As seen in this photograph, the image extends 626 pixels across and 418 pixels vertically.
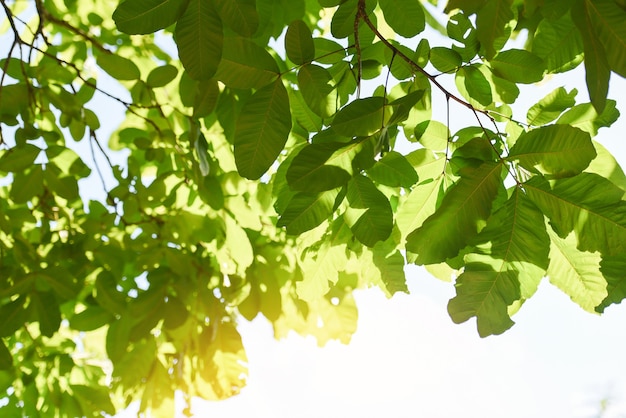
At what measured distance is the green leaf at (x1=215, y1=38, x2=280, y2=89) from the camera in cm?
102

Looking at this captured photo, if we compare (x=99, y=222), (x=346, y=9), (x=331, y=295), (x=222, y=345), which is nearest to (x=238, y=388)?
(x=222, y=345)

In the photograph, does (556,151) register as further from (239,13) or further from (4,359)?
(4,359)

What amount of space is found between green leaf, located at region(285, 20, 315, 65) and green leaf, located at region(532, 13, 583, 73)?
416 millimetres

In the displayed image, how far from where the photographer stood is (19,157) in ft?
5.51

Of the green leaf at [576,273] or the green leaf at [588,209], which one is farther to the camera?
the green leaf at [576,273]

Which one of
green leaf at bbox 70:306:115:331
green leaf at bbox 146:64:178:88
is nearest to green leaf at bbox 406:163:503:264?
green leaf at bbox 146:64:178:88

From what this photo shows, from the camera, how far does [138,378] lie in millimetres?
2057

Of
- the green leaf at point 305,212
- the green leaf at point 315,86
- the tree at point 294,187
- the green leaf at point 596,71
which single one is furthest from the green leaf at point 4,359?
the green leaf at point 596,71

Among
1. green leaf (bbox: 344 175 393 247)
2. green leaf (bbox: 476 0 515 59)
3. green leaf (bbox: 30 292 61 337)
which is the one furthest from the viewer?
green leaf (bbox: 30 292 61 337)

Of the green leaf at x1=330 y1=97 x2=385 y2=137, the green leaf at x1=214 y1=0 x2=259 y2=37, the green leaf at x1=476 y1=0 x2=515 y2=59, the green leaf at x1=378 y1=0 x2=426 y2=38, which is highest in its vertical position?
the green leaf at x1=378 y1=0 x2=426 y2=38

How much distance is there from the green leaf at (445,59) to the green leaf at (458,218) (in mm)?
288

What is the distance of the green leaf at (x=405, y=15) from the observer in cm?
107

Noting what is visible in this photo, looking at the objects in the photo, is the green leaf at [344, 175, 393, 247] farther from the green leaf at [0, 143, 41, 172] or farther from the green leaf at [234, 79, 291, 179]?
the green leaf at [0, 143, 41, 172]

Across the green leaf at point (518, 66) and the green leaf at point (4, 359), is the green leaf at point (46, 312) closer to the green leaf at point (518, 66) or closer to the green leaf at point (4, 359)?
the green leaf at point (4, 359)
